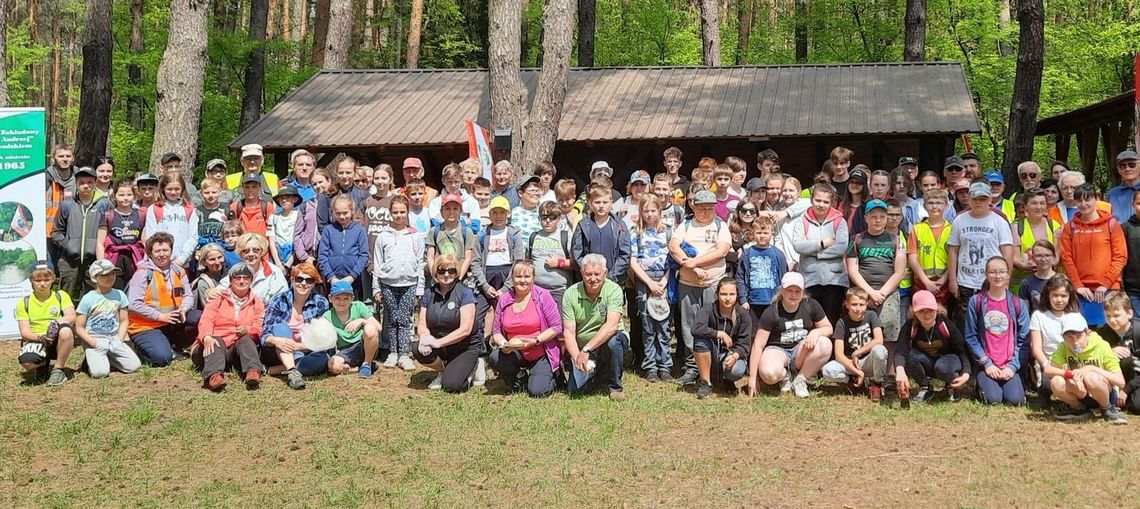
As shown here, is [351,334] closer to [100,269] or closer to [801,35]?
[100,269]

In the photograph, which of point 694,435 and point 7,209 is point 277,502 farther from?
point 7,209

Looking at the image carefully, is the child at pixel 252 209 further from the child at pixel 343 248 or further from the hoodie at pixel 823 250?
the hoodie at pixel 823 250

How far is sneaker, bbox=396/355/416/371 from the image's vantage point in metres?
7.75

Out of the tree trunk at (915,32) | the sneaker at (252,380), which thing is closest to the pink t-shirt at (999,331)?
the sneaker at (252,380)

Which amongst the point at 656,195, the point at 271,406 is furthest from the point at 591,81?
the point at 271,406

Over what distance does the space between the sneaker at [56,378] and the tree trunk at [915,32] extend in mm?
15022

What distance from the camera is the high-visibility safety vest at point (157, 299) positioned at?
789 centimetres

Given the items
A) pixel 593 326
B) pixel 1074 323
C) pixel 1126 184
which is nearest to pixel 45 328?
pixel 593 326

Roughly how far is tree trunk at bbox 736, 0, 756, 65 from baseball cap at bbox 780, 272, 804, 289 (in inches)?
837

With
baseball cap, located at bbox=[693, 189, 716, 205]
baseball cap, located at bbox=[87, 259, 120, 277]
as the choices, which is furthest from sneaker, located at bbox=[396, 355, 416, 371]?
baseball cap, located at bbox=[693, 189, 716, 205]

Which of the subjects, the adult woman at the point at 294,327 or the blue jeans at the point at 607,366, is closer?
the blue jeans at the point at 607,366

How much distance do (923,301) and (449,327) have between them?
335 cm

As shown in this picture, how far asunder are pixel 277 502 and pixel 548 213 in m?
3.28

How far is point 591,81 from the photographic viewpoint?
1546cm
